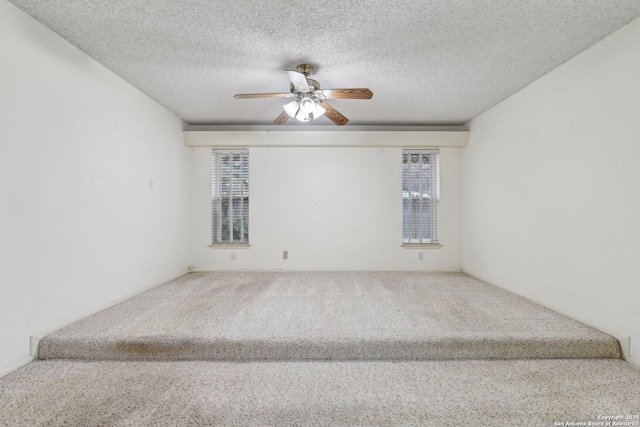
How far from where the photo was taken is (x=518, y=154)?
3.15m

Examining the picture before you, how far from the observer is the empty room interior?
5.50 feet

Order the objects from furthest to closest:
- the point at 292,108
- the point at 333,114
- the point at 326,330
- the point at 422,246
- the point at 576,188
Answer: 1. the point at 422,246
2. the point at 333,114
3. the point at 292,108
4. the point at 576,188
5. the point at 326,330

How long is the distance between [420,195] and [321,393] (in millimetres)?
3598

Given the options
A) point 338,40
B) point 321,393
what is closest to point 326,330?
point 321,393

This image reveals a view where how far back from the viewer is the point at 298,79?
7.96 feet

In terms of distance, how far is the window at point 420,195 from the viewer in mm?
4527

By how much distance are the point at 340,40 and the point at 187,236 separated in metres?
3.66

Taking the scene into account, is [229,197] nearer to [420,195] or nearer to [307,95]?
[307,95]

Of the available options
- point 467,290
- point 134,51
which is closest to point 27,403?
point 134,51

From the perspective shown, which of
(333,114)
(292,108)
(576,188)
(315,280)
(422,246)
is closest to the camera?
(576,188)

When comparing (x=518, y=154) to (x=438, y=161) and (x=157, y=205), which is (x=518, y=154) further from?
(x=157, y=205)

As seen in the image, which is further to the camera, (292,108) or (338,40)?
(292,108)

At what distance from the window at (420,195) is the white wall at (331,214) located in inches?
5.5

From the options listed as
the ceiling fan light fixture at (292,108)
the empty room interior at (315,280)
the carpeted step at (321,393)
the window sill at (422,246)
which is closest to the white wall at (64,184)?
the empty room interior at (315,280)
